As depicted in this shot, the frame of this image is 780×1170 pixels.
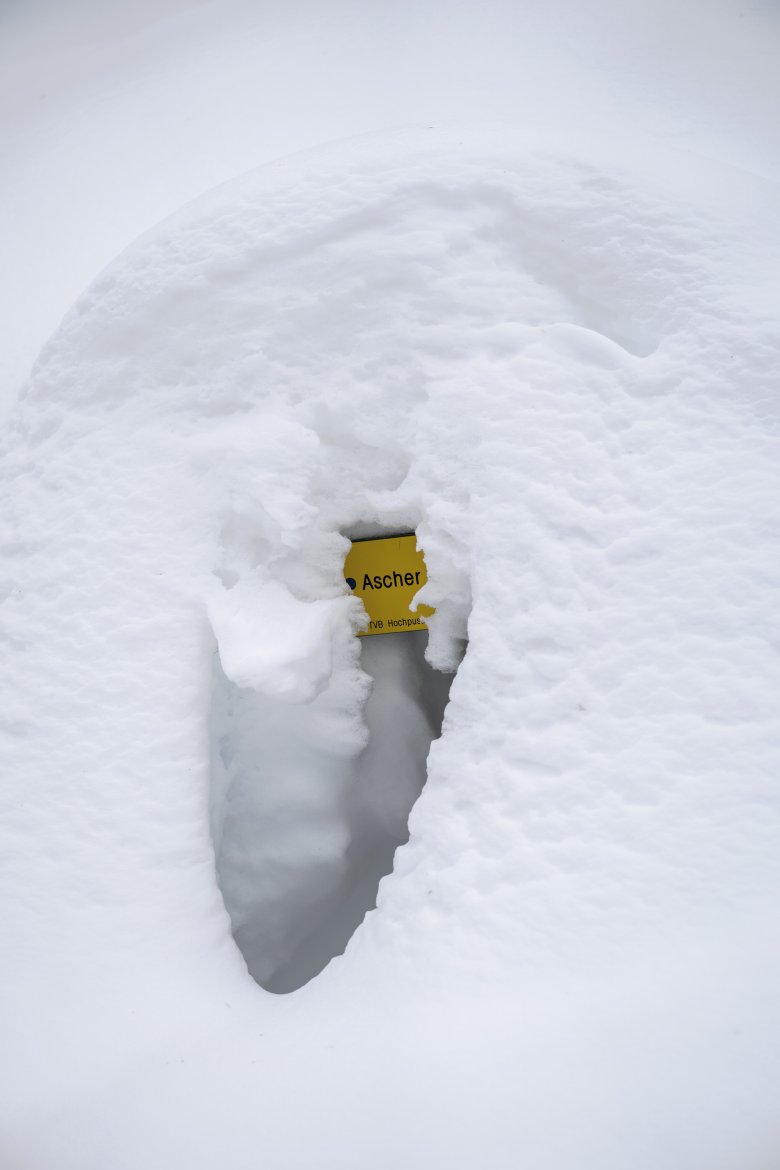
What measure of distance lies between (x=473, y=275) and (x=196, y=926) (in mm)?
1039

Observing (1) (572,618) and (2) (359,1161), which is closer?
(2) (359,1161)

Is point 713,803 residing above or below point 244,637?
below

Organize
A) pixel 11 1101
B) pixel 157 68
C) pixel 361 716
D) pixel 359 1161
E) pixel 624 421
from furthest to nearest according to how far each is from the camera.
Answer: pixel 157 68
pixel 361 716
pixel 624 421
pixel 11 1101
pixel 359 1161

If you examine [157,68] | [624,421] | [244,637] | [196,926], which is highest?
[157,68]

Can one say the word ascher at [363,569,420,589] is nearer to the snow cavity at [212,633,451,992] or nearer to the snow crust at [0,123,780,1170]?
the snow crust at [0,123,780,1170]

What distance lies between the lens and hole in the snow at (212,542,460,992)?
134 centimetres

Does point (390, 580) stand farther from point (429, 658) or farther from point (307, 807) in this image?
point (307, 807)

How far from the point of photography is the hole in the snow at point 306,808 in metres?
1.34

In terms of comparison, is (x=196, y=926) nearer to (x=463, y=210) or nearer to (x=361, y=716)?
(x=361, y=716)

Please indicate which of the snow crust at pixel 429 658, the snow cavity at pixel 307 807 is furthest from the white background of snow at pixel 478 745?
the snow cavity at pixel 307 807

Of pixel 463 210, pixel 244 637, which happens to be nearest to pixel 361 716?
pixel 244 637

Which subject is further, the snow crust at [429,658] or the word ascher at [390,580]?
the word ascher at [390,580]

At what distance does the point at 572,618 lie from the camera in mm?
1063

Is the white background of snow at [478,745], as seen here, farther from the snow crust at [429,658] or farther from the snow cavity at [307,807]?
the snow cavity at [307,807]
